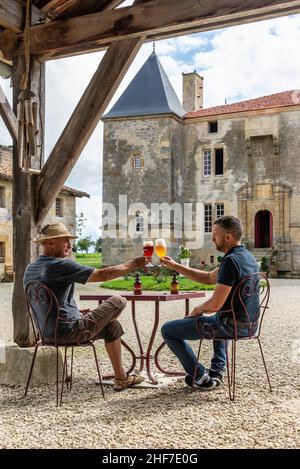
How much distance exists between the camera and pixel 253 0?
474 centimetres

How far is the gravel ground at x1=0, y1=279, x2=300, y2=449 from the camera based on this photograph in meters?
3.63

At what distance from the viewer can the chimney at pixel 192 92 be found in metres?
32.1

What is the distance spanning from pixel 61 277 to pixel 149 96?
82.8ft

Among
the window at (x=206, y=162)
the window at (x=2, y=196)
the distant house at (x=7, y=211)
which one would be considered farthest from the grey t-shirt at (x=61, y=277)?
the window at (x=206, y=162)

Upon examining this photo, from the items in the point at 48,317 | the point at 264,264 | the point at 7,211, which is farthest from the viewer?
the point at 7,211

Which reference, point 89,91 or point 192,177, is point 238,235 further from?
point 192,177

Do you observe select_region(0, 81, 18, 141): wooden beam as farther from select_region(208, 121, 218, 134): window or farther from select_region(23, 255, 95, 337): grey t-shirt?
select_region(208, 121, 218, 134): window

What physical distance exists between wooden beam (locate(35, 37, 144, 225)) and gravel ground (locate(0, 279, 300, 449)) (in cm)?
173

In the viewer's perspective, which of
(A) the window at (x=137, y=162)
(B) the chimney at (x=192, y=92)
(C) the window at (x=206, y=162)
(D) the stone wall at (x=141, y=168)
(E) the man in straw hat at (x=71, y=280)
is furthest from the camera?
(B) the chimney at (x=192, y=92)

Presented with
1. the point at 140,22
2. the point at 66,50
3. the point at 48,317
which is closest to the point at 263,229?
the point at 66,50

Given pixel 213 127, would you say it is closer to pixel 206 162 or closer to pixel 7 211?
pixel 206 162

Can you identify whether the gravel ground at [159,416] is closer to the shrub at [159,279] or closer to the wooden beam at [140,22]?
the wooden beam at [140,22]

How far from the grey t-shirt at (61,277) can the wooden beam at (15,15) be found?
2.31 meters

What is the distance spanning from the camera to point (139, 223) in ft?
94.0
